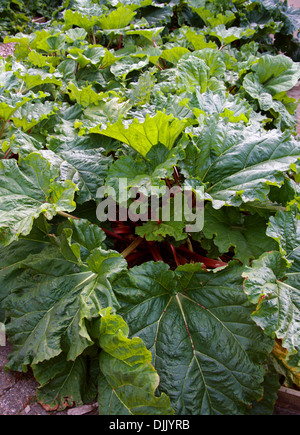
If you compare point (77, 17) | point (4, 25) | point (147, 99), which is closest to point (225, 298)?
point (147, 99)

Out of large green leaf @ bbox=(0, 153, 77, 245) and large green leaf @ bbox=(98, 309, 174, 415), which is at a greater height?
large green leaf @ bbox=(0, 153, 77, 245)

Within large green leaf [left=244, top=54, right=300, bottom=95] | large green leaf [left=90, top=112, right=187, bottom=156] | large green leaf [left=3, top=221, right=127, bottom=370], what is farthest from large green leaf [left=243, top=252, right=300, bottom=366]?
→ large green leaf [left=244, top=54, right=300, bottom=95]

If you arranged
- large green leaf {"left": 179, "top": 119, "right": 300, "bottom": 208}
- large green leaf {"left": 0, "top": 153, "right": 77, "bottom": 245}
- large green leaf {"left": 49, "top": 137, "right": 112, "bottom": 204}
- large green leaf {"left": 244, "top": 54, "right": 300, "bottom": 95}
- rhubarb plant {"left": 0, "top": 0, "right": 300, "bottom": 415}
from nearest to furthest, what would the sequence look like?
rhubarb plant {"left": 0, "top": 0, "right": 300, "bottom": 415}
large green leaf {"left": 0, "top": 153, "right": 77, "bottom": 245}
large green leaf {"left": 179, "top": 119, "right": 300, "bottom": 208}
large green leaf {"left": 49, "top": 137, "right": 112, "bottom": 204}
large green leaf {"left": 244, "top": 54, "right": 300, "bottom": 95}

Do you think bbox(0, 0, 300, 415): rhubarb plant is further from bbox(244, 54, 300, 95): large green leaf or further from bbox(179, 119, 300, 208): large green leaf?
bbox(244, 54, 300, 95): large green leaf

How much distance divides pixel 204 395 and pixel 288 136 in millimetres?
1074

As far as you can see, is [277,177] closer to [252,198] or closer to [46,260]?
→ [252,198]

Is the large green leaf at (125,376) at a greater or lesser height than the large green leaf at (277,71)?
lesser

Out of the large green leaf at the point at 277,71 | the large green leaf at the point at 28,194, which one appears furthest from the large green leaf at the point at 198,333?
the large green leaf at the point at 277,71

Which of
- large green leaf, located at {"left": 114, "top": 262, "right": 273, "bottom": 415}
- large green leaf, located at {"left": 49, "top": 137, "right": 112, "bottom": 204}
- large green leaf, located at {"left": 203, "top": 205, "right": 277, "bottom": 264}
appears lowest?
large green leaf, located at {"left": 114, "top": 262, "right": 273, "bottom": 415}

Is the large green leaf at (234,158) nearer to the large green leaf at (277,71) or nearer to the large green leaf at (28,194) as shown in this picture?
the large green leaf at (28,194)

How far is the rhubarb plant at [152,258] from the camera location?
1264 millimetres

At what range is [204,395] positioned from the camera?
1273 mm

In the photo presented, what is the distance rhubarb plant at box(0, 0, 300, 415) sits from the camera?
126 centimetres

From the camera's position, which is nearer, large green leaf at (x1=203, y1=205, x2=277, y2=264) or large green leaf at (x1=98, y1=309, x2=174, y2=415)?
large green leaf at (x1=98, y1=309, x2=174, y2=415)
